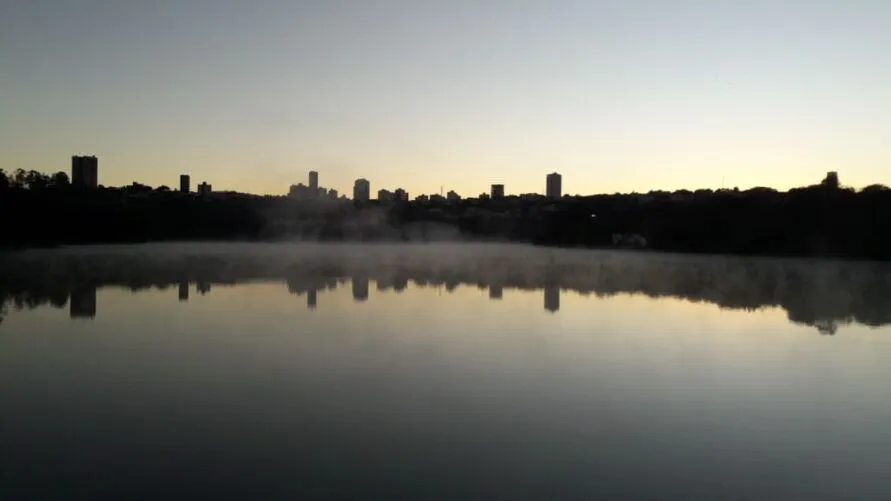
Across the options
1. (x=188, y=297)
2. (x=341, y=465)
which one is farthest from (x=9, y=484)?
(x=188, y=297)

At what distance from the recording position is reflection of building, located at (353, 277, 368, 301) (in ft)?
59.4

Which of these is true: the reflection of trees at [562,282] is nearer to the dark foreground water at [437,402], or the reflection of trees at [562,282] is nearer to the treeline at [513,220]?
the dark foreground water at [437,402]

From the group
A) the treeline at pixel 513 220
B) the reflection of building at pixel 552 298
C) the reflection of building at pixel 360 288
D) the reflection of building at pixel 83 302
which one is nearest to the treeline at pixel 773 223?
the treeline at pixel 513 220

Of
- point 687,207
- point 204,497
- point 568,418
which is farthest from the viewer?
point 687,207

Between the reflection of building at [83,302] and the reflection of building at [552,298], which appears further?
the reflection of building at [552,298]

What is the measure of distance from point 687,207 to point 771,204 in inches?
353

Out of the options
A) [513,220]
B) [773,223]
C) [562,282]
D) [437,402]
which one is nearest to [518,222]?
[513,220]

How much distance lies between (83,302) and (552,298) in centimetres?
1042

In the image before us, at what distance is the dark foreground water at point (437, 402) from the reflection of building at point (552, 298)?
0.60 metres

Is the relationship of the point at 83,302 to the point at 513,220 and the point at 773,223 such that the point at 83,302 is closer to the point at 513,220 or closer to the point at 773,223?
the point at 773,223

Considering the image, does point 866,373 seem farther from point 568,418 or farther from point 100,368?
point 100,368

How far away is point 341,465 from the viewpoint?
18.4 ft

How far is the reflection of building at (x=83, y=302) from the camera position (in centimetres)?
1417

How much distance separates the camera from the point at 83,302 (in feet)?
52.9
